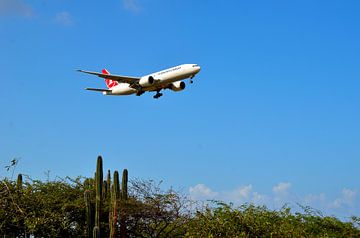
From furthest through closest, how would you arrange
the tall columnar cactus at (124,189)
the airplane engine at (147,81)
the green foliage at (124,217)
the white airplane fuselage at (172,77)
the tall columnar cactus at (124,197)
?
the airplane engine at (147,81), the white airplane fuselage at (172,77), the tall columnar cactus at (124,189), the tall columnar cactus at (124,197), the green foliage at (124,217)

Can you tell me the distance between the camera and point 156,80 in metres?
51.2

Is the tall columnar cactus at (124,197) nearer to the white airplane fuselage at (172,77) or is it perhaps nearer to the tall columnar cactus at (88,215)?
the tall columnar cactus at (88,215)

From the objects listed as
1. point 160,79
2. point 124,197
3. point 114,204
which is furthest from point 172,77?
point 114,204

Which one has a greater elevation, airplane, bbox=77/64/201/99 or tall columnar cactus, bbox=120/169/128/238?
airplane, bbox=77/64/201/99

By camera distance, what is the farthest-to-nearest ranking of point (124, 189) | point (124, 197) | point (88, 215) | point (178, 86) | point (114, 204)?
point (178, 86)
point (124, 189)
point (124, 197)
point (114, 204)
point (88, 215)

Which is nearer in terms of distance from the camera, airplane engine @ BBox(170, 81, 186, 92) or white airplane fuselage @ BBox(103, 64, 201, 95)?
white airplane fuselage @ BBox(103, 64, 201, 95)

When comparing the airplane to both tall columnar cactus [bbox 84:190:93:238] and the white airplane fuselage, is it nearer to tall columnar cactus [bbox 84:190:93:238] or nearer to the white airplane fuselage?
the white airplane fuselage

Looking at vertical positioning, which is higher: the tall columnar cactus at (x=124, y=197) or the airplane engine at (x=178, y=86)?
the airplane engine at (x=178, y=86)

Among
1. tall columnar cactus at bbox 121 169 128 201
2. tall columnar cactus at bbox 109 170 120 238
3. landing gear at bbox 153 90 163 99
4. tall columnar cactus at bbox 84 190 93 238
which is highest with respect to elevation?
landing gear at bbox 153 90 163 99

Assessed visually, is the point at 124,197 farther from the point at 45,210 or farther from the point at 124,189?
the point at 45,210

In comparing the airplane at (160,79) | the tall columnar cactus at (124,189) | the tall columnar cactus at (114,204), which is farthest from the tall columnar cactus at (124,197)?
the airplane at (160,79)

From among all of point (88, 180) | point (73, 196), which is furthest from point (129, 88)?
point (73, 196)

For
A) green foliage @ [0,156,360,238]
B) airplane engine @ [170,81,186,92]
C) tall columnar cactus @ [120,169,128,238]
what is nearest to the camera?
green foliage @ [0,156,360,238]

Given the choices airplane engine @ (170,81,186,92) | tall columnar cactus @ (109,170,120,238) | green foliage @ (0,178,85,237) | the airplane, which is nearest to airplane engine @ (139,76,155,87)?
the airplane
